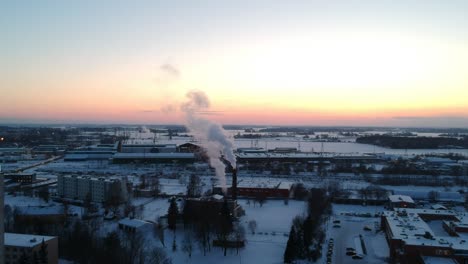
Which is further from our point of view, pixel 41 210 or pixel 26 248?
pixel 41 210

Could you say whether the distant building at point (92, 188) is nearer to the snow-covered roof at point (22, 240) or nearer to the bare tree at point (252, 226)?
the bare tree at point (252, 226)

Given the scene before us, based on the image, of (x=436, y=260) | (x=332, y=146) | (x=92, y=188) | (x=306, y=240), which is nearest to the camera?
(x=436, y=260)

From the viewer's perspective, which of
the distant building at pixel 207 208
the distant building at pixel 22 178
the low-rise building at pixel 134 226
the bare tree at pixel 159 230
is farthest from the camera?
the distant building at pixel 22 178

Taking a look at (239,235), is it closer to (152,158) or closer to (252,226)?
(252,226)

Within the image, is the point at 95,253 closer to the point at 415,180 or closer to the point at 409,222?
the point at 409,222

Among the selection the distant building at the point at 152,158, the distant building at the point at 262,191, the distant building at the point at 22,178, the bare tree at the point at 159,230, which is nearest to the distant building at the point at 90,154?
the distant building at the point at 152,158

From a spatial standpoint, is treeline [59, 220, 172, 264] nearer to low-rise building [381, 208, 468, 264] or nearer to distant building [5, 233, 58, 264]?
distant building [5, 233, 58, 264]

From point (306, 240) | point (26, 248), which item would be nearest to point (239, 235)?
point (306, 240)
